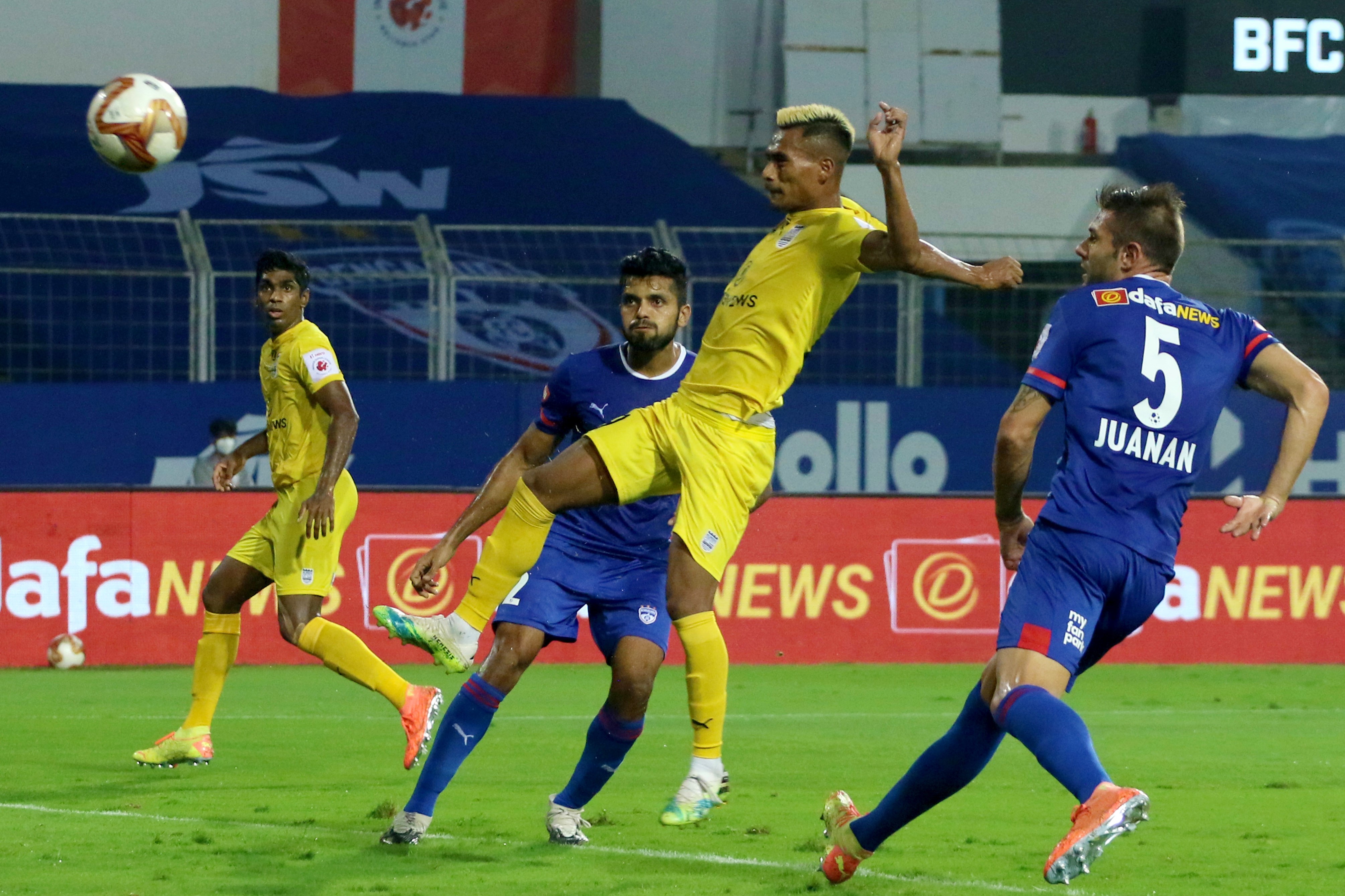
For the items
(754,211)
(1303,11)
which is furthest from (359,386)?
(1303,11)

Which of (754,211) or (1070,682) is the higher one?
(754,211)

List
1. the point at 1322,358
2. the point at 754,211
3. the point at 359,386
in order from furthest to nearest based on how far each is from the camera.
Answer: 1. the point at 754,211
2. the point at 1322,358
3. the point at 359,386

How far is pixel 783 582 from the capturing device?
1410 cm

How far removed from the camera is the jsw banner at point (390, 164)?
2212 cm

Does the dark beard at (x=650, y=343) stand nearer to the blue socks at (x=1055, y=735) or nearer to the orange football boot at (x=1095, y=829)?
the blue socks at (x=1055, y=735)

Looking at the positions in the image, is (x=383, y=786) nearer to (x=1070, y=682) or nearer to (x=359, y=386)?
(x=1070, y=682)

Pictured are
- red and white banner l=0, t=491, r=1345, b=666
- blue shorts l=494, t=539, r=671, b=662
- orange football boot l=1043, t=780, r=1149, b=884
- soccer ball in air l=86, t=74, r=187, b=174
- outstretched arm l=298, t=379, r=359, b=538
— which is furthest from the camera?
red and white banner l=0, t=491, r=1345, b=666

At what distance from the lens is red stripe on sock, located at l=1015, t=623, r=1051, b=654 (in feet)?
15.4

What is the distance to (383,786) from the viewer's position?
7801 millimetres

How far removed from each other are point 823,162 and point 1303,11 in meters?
21.2

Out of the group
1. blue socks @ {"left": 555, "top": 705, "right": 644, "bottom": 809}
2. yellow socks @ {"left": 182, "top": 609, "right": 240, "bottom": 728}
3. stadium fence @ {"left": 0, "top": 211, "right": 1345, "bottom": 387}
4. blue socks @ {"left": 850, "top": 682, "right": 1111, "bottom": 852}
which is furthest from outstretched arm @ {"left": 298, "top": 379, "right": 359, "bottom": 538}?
stadium fence @ {"left": 0, "top": 211, "right": 1345, "bottom": 387}

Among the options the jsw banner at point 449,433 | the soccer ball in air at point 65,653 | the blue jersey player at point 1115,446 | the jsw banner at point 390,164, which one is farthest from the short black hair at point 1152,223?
the jsw banner at point 390,164

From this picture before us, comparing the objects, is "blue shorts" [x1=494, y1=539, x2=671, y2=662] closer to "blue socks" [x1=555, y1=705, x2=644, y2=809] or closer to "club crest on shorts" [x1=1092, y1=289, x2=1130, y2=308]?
"blue socks" [x1=555, y1=705, x2=644, y2=809]

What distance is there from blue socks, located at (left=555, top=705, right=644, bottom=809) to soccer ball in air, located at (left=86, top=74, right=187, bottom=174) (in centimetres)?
538
